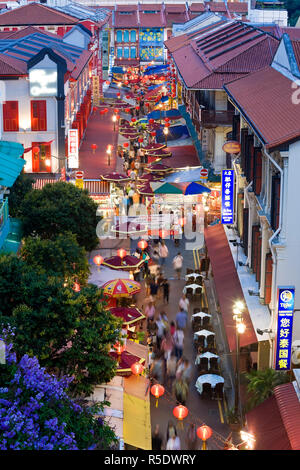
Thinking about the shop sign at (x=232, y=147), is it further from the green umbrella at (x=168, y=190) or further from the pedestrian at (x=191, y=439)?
the pedestrian at (x=191, y=439)

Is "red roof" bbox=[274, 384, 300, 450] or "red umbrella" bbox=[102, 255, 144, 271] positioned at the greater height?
"red umbrella" bbox=[102, 255, 144, 271]

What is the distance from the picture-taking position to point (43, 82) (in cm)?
4762

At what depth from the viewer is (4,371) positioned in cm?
1630

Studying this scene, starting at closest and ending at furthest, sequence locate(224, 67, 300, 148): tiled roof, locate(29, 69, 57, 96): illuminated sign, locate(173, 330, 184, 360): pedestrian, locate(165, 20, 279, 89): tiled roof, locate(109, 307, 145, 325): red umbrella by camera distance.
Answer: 1. locate(224, 67, 300, 148): tiled roof
2. locate(173, 330, 184, 360): pedestrian
3. locate(109, 307, 145, 325): red umbrella
4. locate(29, 69, 57, 96): illuminated sign
5. locate(165, 20, 279, 89): tiled roof

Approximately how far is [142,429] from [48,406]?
8.27m

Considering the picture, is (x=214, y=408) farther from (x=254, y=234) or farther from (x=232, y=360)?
(x=254, y=234)

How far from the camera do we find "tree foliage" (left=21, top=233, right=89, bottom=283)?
95.8 ft

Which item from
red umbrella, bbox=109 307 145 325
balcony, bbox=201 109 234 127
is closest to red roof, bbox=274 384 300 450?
red umbrella, bbox=109 307 145 325

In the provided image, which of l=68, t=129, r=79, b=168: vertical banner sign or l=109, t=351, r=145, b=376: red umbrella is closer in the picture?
l=109, t=351, r=145, b=376: red umbrella

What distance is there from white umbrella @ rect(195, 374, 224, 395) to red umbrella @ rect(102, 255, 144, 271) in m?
9.43

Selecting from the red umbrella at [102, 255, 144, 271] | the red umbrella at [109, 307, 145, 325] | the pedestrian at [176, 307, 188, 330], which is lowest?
the pedestrian at [176, 307, 188, 330]

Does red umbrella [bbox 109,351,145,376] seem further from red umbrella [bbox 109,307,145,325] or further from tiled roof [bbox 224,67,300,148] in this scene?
tiled roof [bbox 224,67,300,148]
